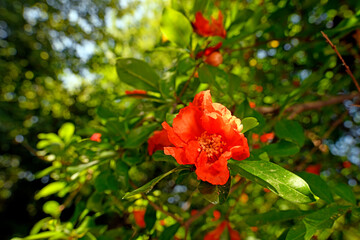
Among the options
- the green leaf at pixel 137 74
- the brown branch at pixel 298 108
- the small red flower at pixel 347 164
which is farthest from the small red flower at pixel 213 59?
the small red flower at pixel 347 164

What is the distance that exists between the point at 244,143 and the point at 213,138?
84 millimetres

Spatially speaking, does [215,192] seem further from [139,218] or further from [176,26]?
[139,218]

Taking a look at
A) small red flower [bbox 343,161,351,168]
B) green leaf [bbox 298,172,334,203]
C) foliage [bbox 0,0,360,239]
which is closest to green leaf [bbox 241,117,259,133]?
foliage [bbox 0,0,360,239]

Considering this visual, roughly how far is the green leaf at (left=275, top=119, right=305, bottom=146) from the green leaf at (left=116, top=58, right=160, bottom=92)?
541mm

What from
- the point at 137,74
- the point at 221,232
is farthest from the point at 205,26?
the point at 221,232

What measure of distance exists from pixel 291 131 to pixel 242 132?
1.62 feet

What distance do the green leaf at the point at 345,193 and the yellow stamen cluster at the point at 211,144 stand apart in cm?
49

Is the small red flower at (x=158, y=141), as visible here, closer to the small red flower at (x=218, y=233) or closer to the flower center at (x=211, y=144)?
the flower center at (x=211, y=144)

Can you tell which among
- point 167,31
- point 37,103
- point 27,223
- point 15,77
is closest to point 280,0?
point 167,31

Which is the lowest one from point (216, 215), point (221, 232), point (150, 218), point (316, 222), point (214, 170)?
point (216, 215)

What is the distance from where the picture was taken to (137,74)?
3.25ft

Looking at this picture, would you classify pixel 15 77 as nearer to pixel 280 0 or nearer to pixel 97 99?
pixel 97 99

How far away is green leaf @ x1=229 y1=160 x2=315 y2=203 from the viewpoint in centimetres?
50

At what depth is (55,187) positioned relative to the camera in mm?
1497
